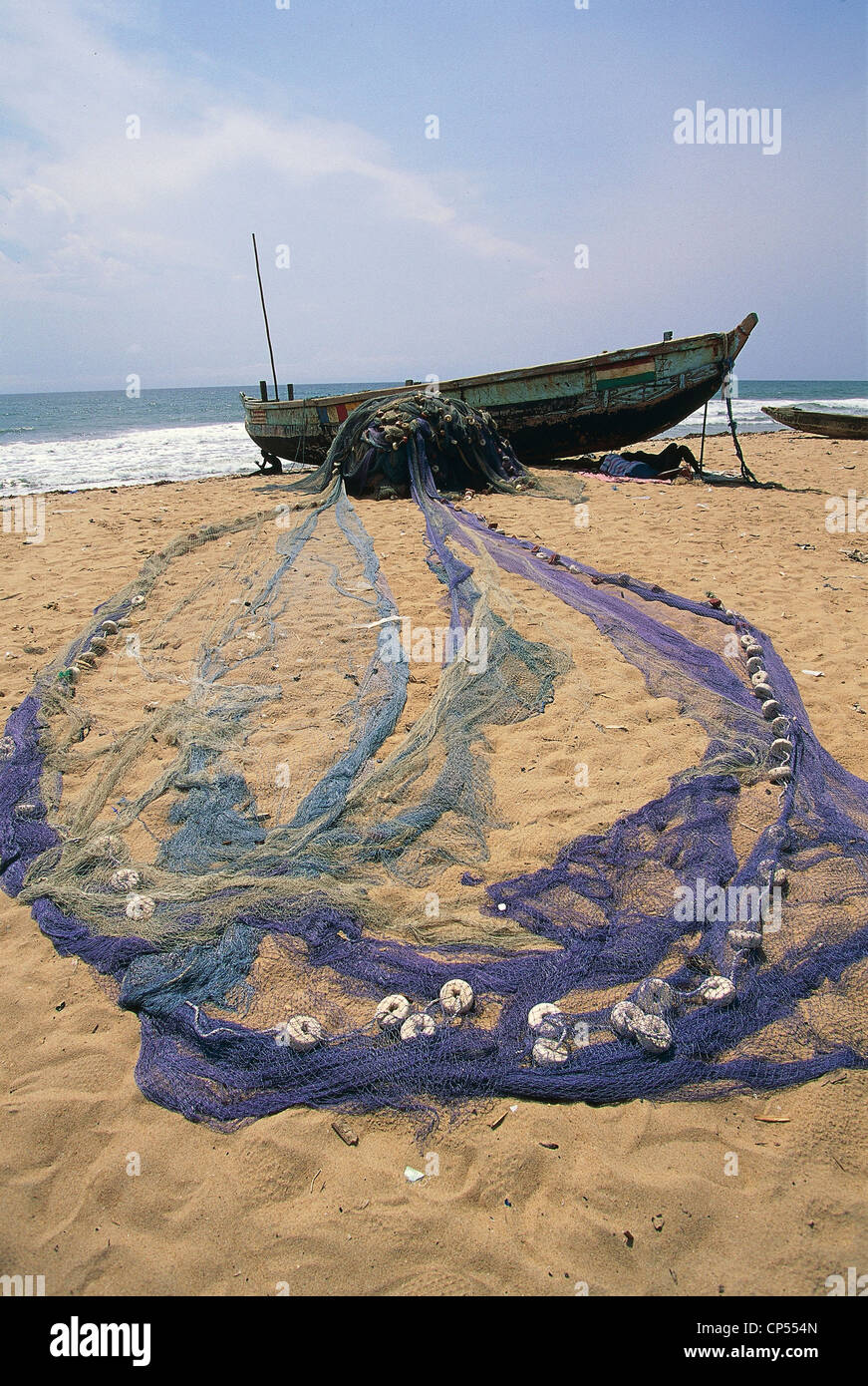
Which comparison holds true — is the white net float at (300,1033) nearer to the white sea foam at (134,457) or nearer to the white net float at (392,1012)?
the white net float at (392,1012)

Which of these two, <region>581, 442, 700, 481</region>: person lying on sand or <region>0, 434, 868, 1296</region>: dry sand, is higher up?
<region>581, 442, 700, 481</region>: person lying on sand

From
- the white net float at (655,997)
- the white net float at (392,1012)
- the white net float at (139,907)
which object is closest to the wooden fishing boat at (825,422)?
the white net float at (655,997)

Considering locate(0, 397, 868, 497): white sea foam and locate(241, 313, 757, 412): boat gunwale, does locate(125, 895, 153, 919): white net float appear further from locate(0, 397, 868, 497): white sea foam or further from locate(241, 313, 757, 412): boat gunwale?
locate(0, 397, 868, 497): white sea foam

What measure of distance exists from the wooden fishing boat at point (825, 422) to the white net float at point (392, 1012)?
20.0 metres

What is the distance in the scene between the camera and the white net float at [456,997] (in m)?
2.25

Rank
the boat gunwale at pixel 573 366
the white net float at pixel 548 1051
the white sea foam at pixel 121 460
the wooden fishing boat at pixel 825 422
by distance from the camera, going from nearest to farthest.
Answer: the white net float at pixel 548 1051
the boat gunwale at pixel 573 366
the white sea foam at pixel 121 460
the wooden fishing boat at pixel 825 422

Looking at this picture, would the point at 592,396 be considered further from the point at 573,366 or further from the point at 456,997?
the point at 456,997

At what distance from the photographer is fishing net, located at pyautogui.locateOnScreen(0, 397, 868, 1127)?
2.13 metres

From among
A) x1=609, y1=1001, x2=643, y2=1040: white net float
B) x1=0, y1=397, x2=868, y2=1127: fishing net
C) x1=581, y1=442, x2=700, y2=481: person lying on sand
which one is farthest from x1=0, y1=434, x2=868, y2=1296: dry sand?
x1=581, y1=442, x2=700, y2=481: person lying on sand

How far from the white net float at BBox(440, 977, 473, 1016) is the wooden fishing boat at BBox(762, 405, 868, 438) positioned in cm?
1990

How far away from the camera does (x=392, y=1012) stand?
224 cm

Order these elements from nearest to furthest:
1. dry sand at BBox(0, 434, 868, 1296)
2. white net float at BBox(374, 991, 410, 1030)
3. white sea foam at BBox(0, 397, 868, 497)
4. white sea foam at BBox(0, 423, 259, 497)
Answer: dry sand at BBox(0, 434, 868, 1296) → white net float at BBox(374, 991, 410, 1030) → white sea foam at BBox(0, 423, 259, 497) → white sea foam at BBox(0, 397, 868, 497)

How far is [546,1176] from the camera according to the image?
6.04 feet
